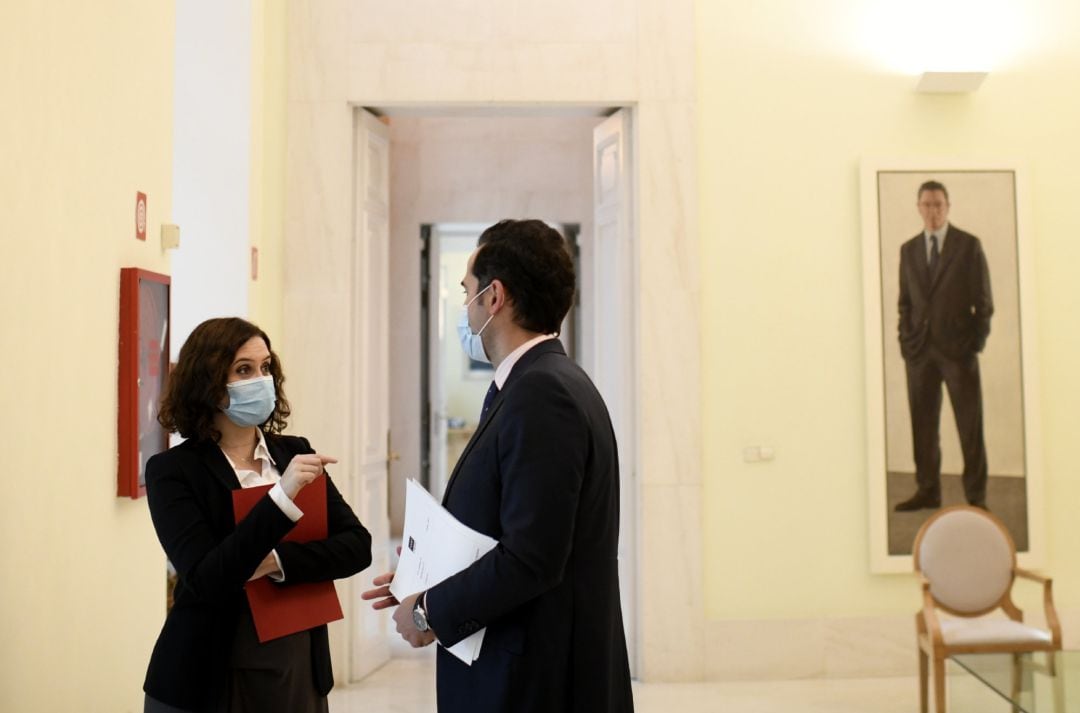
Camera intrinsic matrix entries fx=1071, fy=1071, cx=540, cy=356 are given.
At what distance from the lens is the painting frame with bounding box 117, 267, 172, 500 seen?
3742 millimetres

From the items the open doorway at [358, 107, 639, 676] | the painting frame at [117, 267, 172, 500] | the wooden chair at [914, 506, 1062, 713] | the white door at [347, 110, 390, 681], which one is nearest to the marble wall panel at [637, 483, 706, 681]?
the wooden chair at [914, 506, 1062, 713]

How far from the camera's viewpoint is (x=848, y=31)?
239 inches

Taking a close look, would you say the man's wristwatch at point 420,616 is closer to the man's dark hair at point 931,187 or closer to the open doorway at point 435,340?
the man's dark hair at point 931,187

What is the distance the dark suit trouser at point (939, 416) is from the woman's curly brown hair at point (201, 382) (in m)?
4.39

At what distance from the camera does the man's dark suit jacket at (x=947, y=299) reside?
5.97 meters

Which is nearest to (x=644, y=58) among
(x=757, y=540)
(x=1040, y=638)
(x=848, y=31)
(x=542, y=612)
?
(x=848, y=31)

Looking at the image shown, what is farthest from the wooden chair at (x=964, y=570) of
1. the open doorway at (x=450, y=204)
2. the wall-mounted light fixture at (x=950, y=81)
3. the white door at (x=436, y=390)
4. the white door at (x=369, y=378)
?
the white door at (x=436, y=390)

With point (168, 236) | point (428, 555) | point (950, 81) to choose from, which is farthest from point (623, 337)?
point (428, 555)

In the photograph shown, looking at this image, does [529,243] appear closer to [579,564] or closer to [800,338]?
[579,564]

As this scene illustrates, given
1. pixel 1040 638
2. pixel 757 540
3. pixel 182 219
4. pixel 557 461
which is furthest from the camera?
pixel 757 540

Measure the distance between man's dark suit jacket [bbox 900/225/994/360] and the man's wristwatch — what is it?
4.37 meters

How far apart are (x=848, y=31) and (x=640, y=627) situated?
11.6ft

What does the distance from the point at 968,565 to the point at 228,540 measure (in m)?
4.03

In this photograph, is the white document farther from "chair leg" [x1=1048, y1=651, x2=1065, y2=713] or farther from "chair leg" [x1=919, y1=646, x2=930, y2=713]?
"chair leg" [x1=919, y1=646, x2=930, y2=713]
